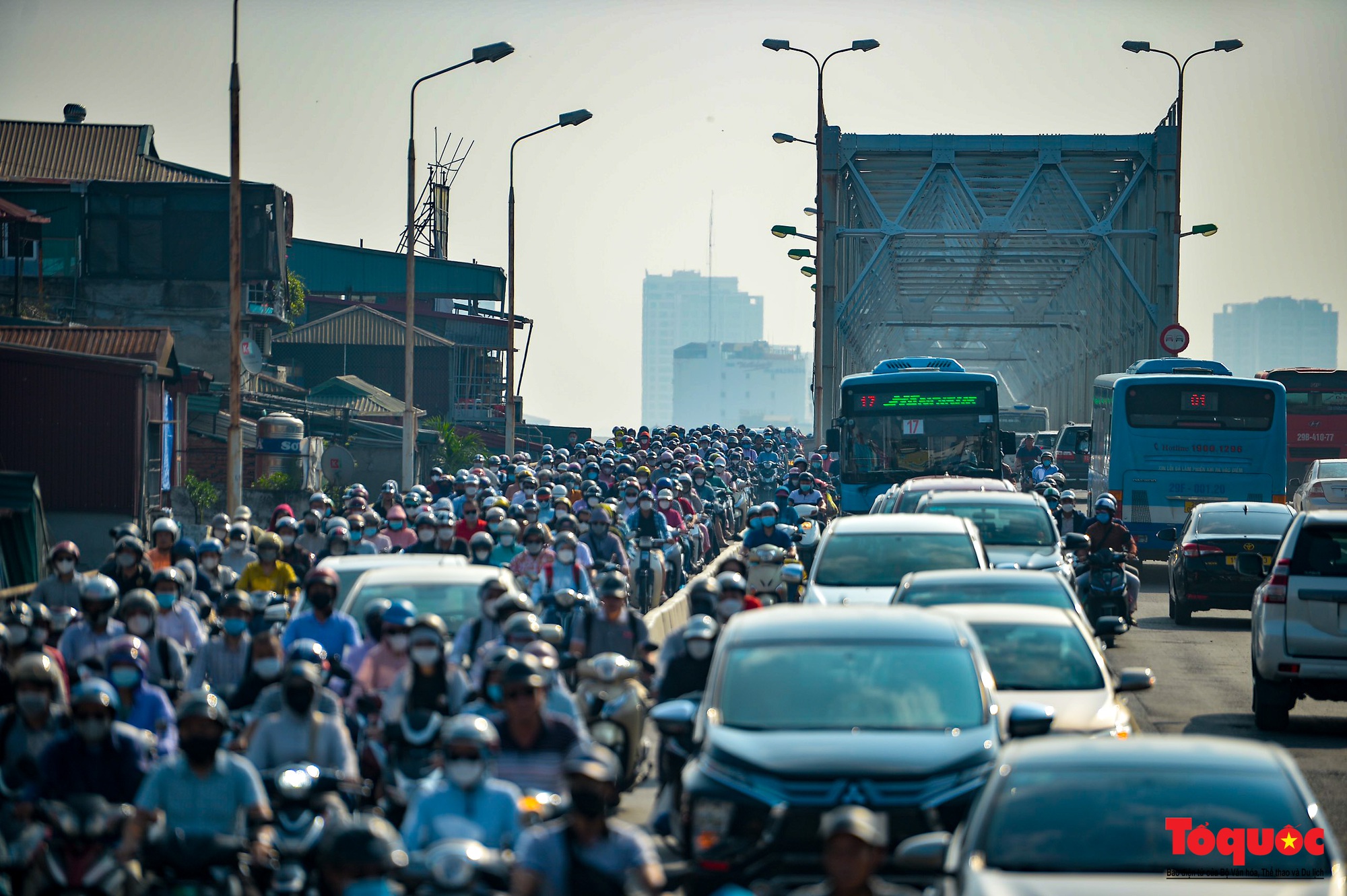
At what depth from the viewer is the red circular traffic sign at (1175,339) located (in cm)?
4569

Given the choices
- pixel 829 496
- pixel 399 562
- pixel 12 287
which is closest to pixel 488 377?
pixel 12 287

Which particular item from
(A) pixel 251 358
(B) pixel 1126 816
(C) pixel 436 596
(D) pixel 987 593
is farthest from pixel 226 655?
(A) pixel 251 358

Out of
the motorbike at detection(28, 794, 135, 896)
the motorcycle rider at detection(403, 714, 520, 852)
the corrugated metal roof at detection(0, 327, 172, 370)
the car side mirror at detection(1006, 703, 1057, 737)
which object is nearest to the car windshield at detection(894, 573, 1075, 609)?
the car side mirror at detection(1006, 703, 1057, 737)

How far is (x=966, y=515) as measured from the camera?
2020 centimetres

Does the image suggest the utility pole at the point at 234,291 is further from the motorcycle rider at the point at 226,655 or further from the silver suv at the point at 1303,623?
the silver suv at the point at 1303,623

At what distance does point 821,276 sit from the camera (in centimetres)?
5284

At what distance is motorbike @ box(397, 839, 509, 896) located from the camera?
6.50 meters

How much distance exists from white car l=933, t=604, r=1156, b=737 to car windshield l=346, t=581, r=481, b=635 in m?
3.26

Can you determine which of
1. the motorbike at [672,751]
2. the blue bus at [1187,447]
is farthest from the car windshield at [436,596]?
the blue bus at [1187,447]

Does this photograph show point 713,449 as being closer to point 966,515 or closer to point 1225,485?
point 1225,485

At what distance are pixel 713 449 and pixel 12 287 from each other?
69.8 ft

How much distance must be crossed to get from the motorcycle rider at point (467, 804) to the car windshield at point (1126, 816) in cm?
189

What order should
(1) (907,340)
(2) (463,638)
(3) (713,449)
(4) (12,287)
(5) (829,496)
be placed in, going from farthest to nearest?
(1) (907,340)
(4) (12,287)
(3) (713,449)
(5) (829,496)
(2) (463,638)

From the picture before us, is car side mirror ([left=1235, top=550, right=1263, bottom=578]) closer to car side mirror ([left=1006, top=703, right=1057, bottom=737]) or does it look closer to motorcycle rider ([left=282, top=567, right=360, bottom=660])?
car side mirror ([left=1006, top=703, right=1057, bottom=737])
